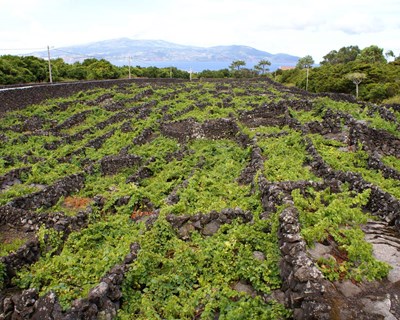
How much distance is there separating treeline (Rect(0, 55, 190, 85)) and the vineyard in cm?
2201

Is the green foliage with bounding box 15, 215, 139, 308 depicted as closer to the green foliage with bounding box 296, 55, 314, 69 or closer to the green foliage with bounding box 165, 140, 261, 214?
the green foliage with bounding box 165, 140, 261, 214

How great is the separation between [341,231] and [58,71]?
175ft

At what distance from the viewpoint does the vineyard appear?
8.58 metres

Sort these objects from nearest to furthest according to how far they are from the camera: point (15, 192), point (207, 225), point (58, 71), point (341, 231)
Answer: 1. point (341, 231)
2. point (207, 225)
3. point (15, 192)
4. point (58, 71)

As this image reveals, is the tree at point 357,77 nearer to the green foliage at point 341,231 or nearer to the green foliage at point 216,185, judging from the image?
the green foliage at point 216,185

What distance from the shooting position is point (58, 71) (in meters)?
54.6

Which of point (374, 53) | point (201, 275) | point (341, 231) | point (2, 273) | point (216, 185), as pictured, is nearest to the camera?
point (201, 275)

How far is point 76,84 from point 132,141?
79.5ft

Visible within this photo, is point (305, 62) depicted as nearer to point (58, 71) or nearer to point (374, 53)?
point (374, 53)

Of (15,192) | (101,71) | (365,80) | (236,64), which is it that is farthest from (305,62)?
(15,192)

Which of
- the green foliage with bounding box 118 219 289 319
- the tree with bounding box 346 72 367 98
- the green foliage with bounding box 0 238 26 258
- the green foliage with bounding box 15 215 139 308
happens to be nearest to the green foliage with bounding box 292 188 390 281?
the green foliage with bounding box 118 219 289 319

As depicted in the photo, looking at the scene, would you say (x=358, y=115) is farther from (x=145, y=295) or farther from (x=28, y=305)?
(x=28, y=305)

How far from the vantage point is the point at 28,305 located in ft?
29.0

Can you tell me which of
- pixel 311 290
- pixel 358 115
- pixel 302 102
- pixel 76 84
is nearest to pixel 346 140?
pixel 358 115
